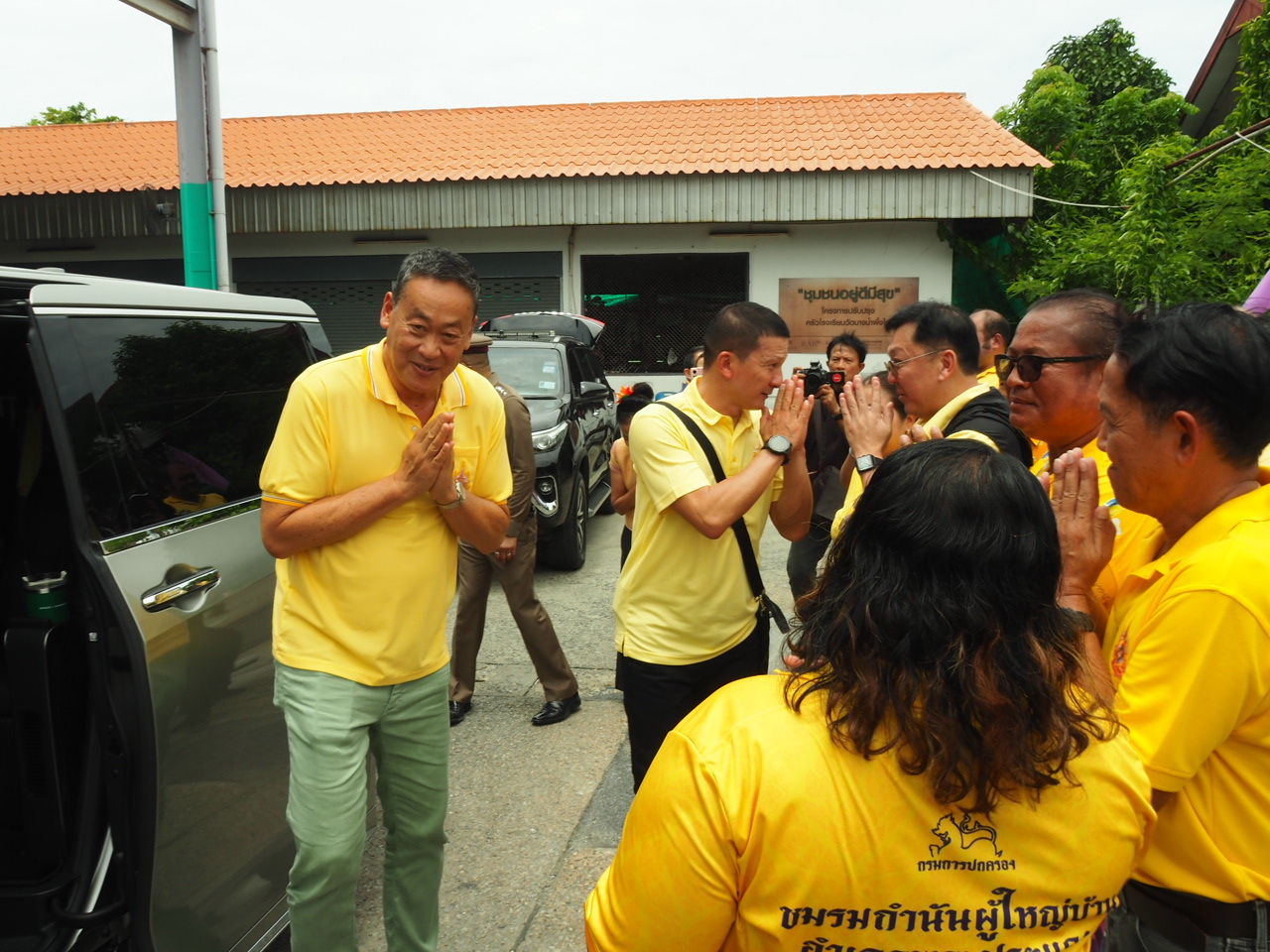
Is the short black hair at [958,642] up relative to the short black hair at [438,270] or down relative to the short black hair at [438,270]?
down

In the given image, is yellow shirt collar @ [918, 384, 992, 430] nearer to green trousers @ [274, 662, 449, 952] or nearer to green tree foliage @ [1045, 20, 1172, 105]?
green trousers @ [274, 662, 449, 952]

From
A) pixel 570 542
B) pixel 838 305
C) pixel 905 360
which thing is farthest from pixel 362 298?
pixel 905 360

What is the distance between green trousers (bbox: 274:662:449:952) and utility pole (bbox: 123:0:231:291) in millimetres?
5843

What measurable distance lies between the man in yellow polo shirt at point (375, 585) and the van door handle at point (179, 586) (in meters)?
0.18

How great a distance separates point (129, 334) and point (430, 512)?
87cm

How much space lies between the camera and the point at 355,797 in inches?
93.6

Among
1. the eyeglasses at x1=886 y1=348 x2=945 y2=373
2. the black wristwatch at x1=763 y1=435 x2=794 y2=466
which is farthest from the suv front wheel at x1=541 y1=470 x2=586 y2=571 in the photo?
the black wristwatch at x1=763 y1=435 x2=794 y2=466

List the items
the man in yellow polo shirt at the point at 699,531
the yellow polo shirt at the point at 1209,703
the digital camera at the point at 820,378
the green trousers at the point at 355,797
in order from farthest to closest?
the digital camera at the point at 820,378 → the man in yellow polo shirt at the point at 699,531 → the green trousers at the point at 355,797 → the yellow polo shirt at the point at 1209,703

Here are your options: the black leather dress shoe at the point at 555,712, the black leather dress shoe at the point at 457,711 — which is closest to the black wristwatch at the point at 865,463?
the black leather dress shoe at the point at 555,712

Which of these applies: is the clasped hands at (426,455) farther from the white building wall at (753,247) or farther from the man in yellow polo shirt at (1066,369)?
the white building wall at (753,247)

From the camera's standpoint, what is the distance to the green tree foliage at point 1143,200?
7.87 metres

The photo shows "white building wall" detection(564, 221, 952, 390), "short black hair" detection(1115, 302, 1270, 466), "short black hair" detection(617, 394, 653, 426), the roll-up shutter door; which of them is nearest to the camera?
"short black hair" detection(1115, 302, 1270, 466)

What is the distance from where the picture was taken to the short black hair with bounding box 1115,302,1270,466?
1562mm

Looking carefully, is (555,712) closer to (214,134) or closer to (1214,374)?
(1214,374)
